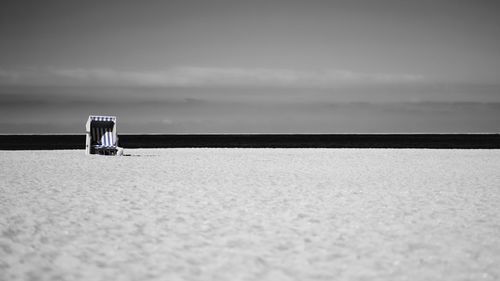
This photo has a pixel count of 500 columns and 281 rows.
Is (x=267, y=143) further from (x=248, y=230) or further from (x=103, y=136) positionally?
(x=248, y=230)

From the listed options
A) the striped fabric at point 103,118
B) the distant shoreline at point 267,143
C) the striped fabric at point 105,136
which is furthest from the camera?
the distant shoreline at point 267,143

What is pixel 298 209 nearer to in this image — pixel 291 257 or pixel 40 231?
pixel 291 257

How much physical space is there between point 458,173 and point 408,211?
24.1 feet

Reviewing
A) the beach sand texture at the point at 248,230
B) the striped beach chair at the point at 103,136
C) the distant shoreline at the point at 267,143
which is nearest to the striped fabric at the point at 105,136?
the striped beach chair at the point at 103,136

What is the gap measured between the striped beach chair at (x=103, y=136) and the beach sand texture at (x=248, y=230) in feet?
30.8

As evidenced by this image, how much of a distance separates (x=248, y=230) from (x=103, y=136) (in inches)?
645

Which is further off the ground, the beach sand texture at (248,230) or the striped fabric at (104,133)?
the striped fabric at (104,133)

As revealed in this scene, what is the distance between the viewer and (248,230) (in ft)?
20.3

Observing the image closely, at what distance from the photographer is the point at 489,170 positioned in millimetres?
15156

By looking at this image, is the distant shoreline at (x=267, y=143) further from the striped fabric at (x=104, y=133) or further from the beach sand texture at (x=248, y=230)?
the beach sand texture at (x=248, y=230)

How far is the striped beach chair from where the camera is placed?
20.9 metres

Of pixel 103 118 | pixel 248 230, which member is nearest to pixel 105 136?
pixel 103 118

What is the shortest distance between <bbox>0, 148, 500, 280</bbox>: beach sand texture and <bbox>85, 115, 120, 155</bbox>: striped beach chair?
9390 mm

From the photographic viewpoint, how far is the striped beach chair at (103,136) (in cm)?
2086
